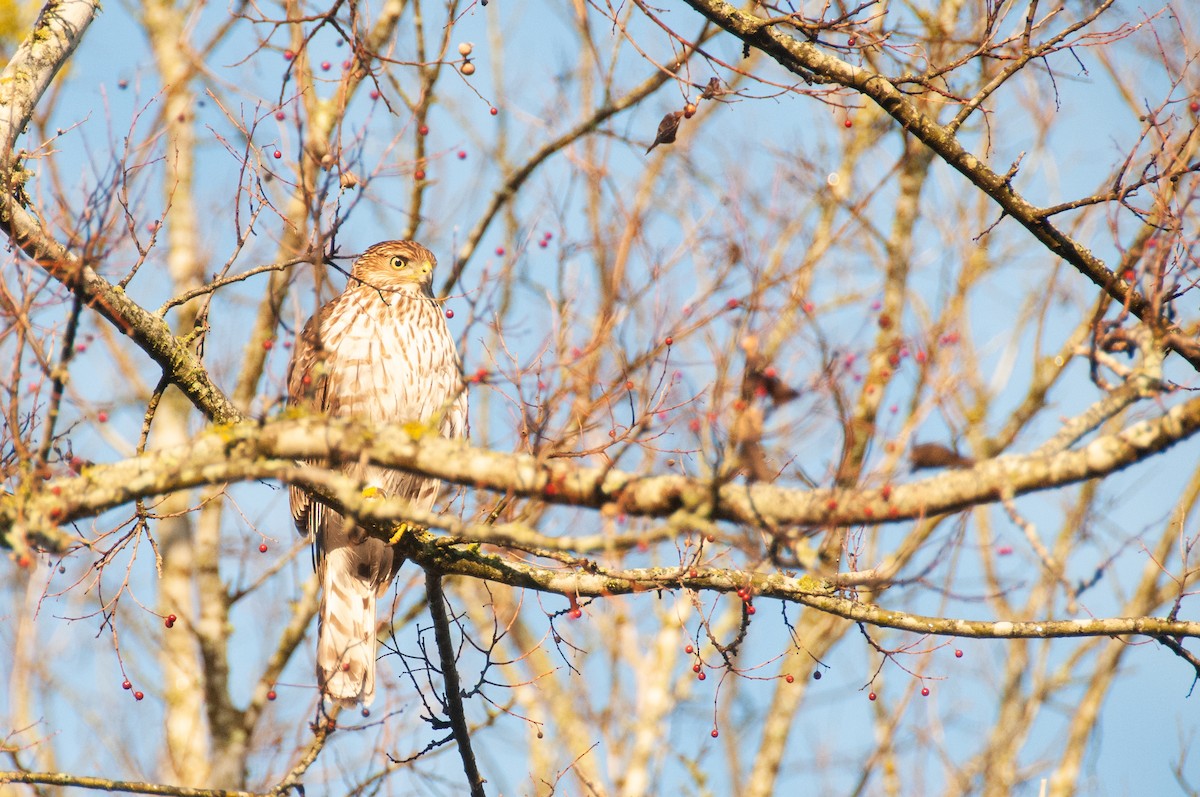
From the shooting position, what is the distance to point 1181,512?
3.81 meters

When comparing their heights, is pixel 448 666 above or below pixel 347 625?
below

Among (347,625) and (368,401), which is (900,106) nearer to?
(368,401)

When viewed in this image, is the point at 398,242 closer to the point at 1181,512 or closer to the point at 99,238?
the point at 99,238

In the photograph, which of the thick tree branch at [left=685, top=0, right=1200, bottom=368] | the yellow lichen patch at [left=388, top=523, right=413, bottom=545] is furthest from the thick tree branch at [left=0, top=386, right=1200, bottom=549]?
the thick tree branch at [left=685, top=0, right=1200, bottom=368]

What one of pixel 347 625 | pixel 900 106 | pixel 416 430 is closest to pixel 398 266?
pixel 347 625

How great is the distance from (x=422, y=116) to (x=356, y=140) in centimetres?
428

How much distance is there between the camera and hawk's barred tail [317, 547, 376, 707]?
17.8 feet

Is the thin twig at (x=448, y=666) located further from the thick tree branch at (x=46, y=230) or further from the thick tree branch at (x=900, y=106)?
the thick tree branch at (x=900, y=106)

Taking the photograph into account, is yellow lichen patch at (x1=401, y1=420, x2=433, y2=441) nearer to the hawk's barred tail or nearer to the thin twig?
the thin twig

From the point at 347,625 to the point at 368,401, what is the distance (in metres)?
1.20

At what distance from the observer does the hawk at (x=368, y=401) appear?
536 centimetres

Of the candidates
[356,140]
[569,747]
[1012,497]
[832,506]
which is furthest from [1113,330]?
[569,747]

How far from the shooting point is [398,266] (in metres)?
6.19

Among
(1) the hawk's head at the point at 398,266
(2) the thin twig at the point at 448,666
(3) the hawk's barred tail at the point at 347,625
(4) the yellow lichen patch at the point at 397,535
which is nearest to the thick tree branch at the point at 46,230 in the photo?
(4) the yellow lichen patch at the point at 397,535
